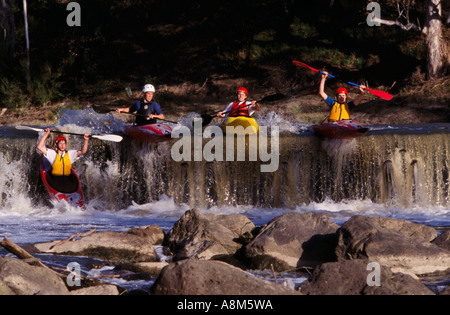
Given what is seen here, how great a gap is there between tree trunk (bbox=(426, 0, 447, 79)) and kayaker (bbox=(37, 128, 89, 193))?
1082cm

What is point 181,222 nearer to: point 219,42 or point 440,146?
point 440,146

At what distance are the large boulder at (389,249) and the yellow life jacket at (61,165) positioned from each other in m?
5.14

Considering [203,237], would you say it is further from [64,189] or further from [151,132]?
[151,132]

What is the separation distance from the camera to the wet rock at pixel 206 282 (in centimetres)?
509

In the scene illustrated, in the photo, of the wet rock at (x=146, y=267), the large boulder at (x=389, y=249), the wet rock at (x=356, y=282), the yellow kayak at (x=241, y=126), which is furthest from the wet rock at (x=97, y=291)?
the yellow kayak at (x=241, y=126)

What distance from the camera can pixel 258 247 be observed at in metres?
6.80

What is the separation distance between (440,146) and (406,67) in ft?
30.0

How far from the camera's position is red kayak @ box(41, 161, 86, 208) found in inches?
408

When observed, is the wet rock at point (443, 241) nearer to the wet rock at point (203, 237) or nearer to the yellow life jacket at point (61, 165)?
the wet rock at point (203, 237)

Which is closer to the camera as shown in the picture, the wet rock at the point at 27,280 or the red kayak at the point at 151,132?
the wet rock at the point at 27,280

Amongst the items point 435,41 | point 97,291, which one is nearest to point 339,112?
point 97,291

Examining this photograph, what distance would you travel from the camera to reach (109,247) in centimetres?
704

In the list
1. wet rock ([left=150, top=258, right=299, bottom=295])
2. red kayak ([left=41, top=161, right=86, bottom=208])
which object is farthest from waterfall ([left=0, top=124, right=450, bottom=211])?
wet rock ([left=150, top=258, right=299, bottom=295])

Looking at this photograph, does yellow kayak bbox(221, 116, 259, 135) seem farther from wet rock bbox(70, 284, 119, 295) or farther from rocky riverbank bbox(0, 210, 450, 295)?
wet rock bbox(70, 284, 119, 295)
